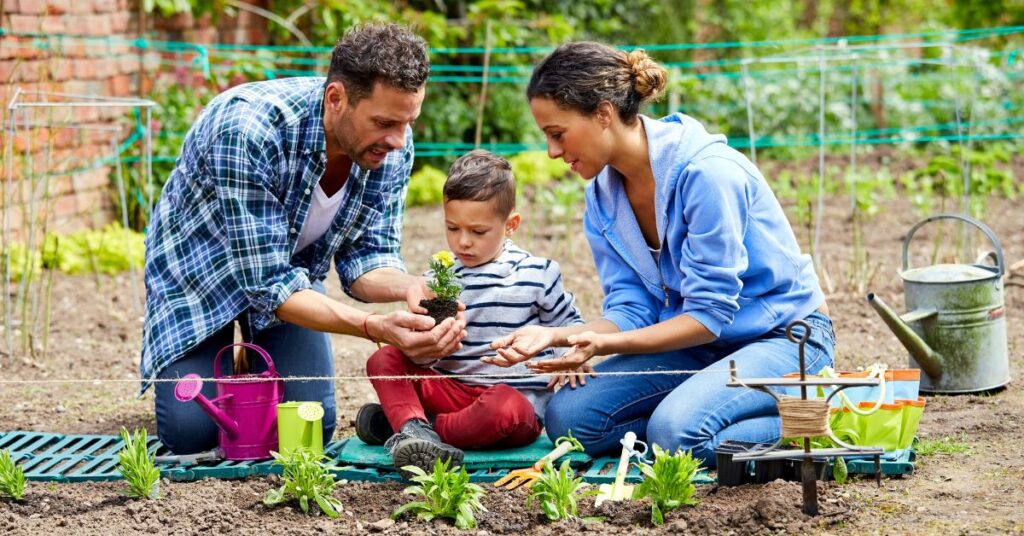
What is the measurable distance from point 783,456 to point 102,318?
415 centimetres

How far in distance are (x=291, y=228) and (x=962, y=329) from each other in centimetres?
232

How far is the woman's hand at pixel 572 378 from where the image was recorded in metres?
3.56

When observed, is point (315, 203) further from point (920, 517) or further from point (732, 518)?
point (920, 517)

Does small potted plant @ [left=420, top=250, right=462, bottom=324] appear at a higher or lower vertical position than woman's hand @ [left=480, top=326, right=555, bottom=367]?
higher

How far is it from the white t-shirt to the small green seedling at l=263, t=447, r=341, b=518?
901 mm

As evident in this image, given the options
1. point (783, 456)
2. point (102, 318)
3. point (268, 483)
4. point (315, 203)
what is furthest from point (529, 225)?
point (783, 456)

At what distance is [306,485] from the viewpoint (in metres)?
3.10

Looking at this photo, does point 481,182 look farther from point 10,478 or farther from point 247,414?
point 10,478

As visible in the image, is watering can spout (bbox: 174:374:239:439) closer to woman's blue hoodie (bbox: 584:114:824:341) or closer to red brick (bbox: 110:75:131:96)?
woman's blue hoodie (bbox: 584:114:824:341)

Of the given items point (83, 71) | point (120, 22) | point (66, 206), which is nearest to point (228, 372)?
point (66, 206)

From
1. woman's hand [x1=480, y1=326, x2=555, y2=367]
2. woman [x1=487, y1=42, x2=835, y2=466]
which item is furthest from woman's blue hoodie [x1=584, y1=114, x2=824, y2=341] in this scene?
woman's hand [x1=480, y1=326, x2=555, y2=367]

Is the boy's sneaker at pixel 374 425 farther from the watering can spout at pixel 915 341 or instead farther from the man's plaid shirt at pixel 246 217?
the watering can spout at pixel 915 341

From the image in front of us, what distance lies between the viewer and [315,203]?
376 centimetres

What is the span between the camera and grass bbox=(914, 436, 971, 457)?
3383 millimetres
